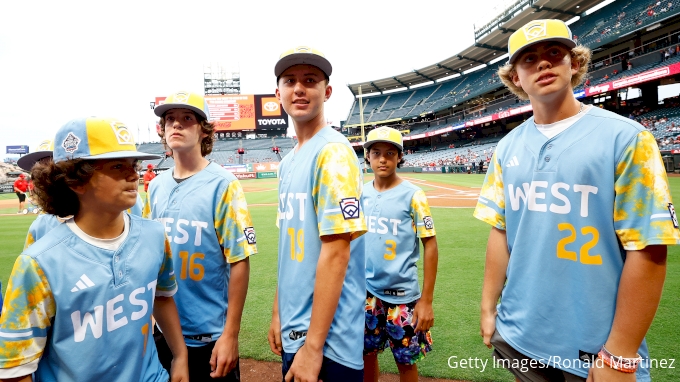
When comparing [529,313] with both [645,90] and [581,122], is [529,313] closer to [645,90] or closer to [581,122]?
[581,122]

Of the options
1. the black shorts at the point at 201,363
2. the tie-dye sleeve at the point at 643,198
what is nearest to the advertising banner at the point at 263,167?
the black shorts at the point at 201,363

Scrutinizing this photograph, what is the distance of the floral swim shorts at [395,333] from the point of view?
260 cm

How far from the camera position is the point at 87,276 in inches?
57.2

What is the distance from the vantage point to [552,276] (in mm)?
1650

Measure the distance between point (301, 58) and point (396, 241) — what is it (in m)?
1.70

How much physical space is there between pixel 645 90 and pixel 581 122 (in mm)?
37075

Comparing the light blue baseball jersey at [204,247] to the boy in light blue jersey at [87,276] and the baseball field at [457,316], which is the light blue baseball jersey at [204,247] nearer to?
the boy in light blue jersey at [87,276]

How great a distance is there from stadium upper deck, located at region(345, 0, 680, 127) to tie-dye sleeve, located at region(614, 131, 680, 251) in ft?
105

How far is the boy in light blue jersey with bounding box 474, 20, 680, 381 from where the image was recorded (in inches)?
55.3

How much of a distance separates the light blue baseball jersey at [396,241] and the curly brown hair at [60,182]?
184 centimetres

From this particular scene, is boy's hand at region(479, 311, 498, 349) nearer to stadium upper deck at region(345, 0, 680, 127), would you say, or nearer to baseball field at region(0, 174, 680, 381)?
baseball field at region(0, 174, 680, 381)

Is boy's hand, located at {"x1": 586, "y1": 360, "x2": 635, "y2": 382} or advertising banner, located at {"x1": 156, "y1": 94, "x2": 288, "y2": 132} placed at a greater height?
advertising banner, located at {"x1": 156, "y1": 94, "x2": 288, "y2": 132}

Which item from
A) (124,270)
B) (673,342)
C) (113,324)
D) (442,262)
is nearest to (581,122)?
(124,270)

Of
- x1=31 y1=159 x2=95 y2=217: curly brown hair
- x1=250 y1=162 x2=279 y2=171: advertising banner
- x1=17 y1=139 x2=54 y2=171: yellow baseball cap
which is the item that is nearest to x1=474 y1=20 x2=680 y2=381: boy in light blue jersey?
x1=31 y1=159 x2=95 y2=217: curly brown hair
